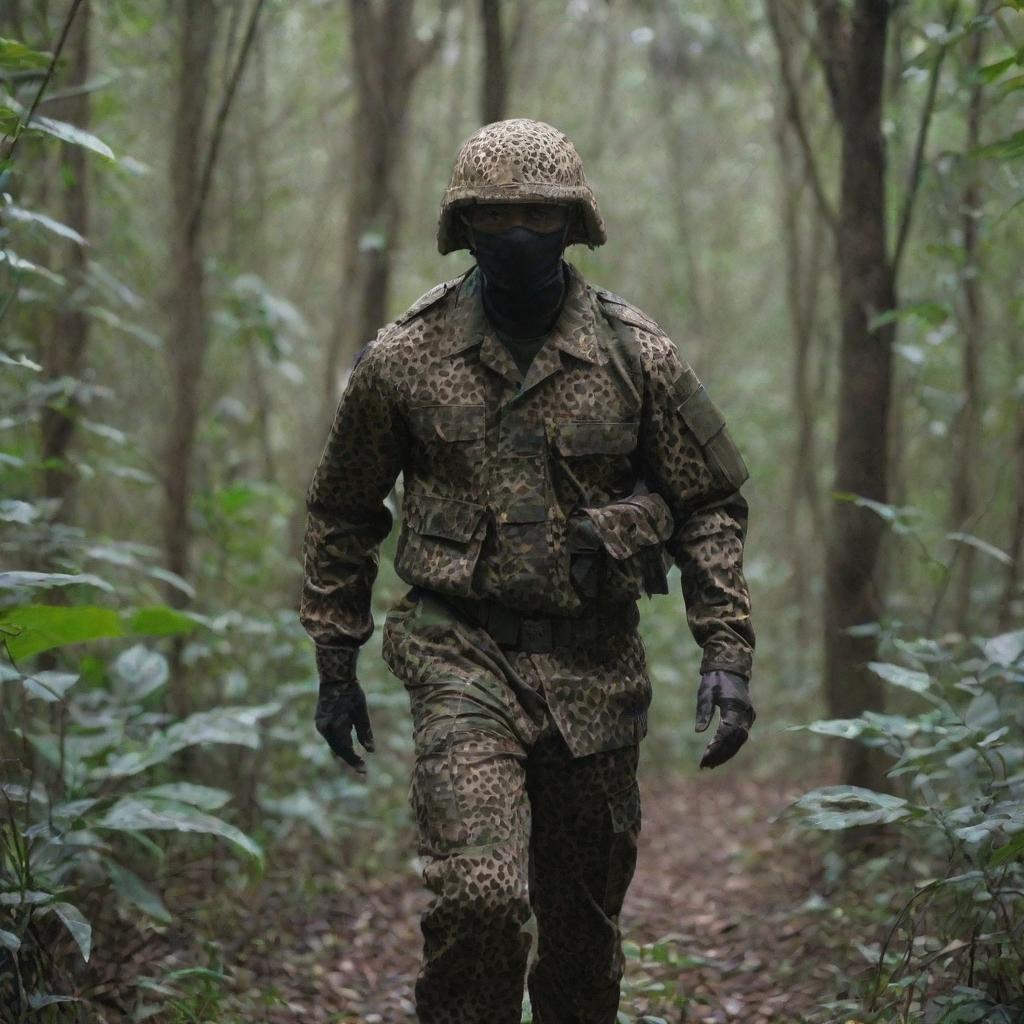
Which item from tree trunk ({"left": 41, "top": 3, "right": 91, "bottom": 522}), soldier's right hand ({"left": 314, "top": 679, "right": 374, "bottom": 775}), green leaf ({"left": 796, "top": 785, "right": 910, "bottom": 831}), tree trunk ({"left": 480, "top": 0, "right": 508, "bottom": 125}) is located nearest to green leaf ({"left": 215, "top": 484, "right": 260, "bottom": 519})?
tree trunk ({"left": 41, "top": 3, "right": 91, "bottom": 522})

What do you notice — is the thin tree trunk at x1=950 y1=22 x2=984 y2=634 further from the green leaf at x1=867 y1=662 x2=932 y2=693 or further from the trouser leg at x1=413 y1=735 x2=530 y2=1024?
the trouser leg at x1=413 y1=735 x2=530 y2=1024

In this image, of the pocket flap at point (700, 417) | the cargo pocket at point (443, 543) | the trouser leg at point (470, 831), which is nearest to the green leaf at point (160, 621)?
the cargo pocket at point (443, 543)

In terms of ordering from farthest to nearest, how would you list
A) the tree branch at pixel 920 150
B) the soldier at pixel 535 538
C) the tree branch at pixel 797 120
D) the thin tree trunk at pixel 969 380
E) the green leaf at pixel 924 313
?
the thin tree trunk at pixel 969 380, the tree branch at pixel 797 120, the tree branch at pixel 920 150, the green leaf at pixel 924 313, the soldier at pixel 535 538

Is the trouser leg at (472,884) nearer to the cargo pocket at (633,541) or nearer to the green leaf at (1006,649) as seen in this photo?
the cargo pocket at (633,541)

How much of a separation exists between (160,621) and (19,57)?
174cm

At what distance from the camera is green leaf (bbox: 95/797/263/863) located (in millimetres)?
3912

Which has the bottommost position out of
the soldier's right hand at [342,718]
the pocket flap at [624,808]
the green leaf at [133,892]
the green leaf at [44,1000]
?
the green leaf at [44,1000]

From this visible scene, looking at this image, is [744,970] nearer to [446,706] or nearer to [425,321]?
[446,706]

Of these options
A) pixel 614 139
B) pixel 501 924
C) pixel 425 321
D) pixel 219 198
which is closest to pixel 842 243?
pixel 425 321

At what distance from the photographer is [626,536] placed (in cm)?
347

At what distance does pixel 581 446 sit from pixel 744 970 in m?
2.50

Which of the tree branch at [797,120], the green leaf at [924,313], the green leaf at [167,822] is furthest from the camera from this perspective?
the tree branch at [797,120]

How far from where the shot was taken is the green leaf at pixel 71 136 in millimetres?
3665

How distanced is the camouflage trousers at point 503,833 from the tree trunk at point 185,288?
3.11m
